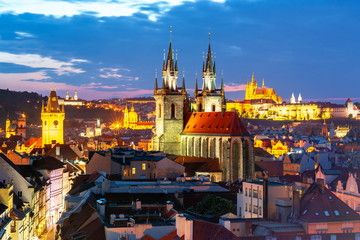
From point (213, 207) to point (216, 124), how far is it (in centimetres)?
5439

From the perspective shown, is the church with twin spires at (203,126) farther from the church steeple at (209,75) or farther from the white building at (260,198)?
the white building at (260,198)

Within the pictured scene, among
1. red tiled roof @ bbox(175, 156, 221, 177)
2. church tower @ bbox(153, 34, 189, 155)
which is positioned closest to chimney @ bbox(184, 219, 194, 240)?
red tiled roof @ bbox(175, 156, 221, 177)

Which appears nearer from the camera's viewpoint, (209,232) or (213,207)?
(209,232)

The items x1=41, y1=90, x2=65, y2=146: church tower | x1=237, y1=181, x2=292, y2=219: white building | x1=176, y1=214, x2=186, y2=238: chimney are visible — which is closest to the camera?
x1=176, y1=214, x2=186, y2=238: chimney

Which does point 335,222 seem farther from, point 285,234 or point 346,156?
point 346,156

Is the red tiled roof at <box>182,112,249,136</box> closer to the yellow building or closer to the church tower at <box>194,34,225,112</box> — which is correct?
the church tower at <box>194,34,225,112</box>

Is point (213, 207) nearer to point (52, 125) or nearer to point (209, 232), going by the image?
point (209, 232)

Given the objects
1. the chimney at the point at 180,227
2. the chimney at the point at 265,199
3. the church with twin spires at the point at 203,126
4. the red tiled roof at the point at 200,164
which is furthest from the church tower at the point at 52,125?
the chimney at the point at 180,227

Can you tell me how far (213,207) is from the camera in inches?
1793

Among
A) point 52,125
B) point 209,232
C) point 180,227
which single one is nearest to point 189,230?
point 180,227

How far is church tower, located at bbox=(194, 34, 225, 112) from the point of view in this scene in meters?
116

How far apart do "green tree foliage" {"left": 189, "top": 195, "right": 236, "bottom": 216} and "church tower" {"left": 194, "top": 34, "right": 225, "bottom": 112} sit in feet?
225

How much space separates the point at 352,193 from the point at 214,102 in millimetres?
58580

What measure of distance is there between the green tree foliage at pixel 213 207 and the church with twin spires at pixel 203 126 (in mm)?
43361
